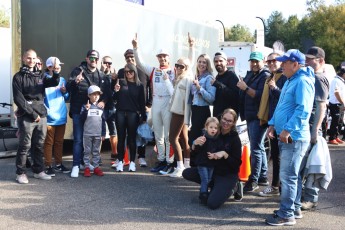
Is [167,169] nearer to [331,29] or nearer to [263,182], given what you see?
[263,182]

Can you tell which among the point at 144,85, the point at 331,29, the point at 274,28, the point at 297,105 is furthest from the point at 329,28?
the point at 297,105

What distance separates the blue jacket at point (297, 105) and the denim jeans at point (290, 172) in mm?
123

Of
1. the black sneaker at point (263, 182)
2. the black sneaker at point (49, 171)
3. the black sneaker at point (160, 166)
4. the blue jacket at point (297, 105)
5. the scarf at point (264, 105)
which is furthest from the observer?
the black sneaker at point (160, 166)

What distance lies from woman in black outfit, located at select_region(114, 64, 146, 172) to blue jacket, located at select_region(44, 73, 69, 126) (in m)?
0.85

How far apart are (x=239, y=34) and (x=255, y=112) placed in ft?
212

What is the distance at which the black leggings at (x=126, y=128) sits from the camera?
7254 mm

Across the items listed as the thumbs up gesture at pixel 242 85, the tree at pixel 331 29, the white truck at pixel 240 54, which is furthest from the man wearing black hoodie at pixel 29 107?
the tree at pixel 331 29

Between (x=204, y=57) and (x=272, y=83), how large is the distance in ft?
4.47

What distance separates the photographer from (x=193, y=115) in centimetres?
672

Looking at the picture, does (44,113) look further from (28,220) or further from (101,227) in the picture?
(101,227)

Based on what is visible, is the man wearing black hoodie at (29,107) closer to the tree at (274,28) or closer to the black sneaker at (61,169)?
the black sneaker at (61,169)

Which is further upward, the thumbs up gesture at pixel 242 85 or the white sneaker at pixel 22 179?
the thumbs up gesture at pixel 242 85

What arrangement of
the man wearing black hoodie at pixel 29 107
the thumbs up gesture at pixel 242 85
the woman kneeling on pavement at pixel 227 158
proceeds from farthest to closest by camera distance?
the man wearing black hoodie at pixel 29 107
the thumbs up gesture at pixel 242 85
the woman kneeling on pavement at pixel 227 158

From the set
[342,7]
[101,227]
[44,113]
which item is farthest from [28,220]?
[342,7]
